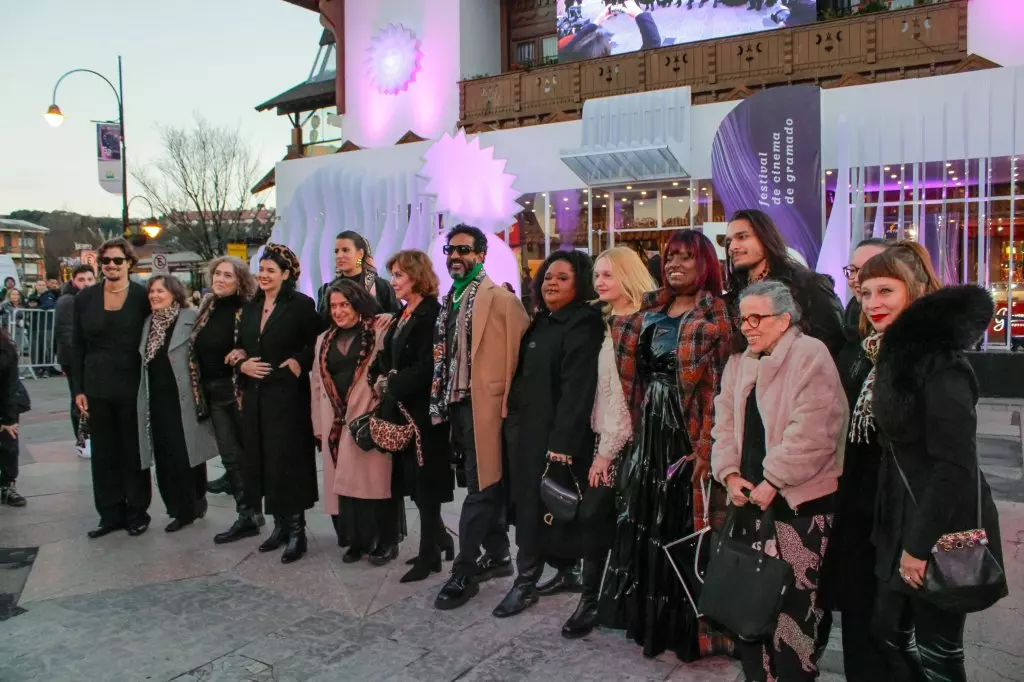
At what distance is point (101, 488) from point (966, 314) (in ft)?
18.4

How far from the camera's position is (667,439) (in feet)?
11.6

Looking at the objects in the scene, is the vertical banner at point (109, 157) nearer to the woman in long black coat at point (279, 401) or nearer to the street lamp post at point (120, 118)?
the street lamp post at point (120, 118)

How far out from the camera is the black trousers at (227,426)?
577 centimetres

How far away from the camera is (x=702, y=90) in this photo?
1600cm

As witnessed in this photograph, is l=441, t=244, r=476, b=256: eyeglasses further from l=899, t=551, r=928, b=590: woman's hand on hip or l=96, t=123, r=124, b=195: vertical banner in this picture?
l=96, t=123, r=124, b=195: vertical banner

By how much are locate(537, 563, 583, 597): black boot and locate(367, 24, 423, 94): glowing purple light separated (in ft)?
60.6

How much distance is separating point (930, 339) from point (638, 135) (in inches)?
536

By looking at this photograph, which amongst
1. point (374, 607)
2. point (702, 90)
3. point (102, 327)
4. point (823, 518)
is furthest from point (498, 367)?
point (702, 90)

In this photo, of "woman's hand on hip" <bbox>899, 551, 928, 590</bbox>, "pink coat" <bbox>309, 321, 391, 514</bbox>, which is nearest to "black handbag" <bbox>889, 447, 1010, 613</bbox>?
"woman's hand on hip" <bbox>899, 551, 928, 590</bbox>

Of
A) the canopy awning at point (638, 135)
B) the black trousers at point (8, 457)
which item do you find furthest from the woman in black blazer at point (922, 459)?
the canopy awning at point (638, 135)

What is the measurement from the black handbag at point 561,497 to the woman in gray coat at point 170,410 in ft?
10.1

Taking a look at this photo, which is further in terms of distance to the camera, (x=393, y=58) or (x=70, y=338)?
(x=393, y=58)

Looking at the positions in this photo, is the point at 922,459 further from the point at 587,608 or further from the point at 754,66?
the point at 754,66

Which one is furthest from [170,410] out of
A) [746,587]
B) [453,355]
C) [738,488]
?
[746,587]
